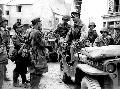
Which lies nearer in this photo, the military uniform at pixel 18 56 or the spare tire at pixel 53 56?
the military uniform at pixel 18 56

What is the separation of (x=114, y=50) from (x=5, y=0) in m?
55.4

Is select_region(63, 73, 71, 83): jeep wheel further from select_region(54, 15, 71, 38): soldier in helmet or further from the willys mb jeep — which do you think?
the willys mb jeep

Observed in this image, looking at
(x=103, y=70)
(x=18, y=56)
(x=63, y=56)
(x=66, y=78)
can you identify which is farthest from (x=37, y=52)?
(x=103, y=70)

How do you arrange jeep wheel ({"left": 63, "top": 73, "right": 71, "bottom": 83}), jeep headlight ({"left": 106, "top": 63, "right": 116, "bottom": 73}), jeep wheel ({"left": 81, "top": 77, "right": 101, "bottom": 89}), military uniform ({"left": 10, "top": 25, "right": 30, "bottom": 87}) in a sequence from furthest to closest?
jeep wheel ({"left": 63, "top": 73, "right": 71, "bottom": 83}), military uniform ({"left": 10, "top": 25, "right": 30, "bottom": 87}), jeep wheel ({"left": 81, "top": 77, "right": 101, "bottom": 89}), jeep headlight ({"left": 106, "top": 63, "right": 116, "bottom": 73})

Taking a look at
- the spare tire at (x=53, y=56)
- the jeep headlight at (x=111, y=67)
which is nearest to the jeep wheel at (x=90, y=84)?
the jeep headlight at (x=111, y=67)

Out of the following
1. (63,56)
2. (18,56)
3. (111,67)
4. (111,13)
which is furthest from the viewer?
(111,13)

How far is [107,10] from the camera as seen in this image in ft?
69.7

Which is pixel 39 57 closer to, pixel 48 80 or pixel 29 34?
pixel 29 34

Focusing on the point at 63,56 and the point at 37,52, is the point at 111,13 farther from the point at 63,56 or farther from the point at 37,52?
the point at 37,52

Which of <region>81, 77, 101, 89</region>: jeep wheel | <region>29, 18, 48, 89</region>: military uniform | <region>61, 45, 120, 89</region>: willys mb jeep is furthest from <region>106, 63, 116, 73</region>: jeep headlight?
<region>29, 18, 48, 89</region>: military uniform

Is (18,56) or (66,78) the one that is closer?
(18,56)

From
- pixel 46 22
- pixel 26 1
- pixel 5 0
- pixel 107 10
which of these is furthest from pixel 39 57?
pixel 5 0

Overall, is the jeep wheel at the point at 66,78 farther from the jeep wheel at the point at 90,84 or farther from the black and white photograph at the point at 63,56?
the jeep wheel at the point at 90,84

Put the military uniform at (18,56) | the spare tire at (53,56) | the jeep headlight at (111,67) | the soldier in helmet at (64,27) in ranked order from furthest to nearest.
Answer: the spare tire at (53,56)
the soldier in helmet at (64,27)
the military uniform at (18,56)
the jeep headlight at (111,67)
